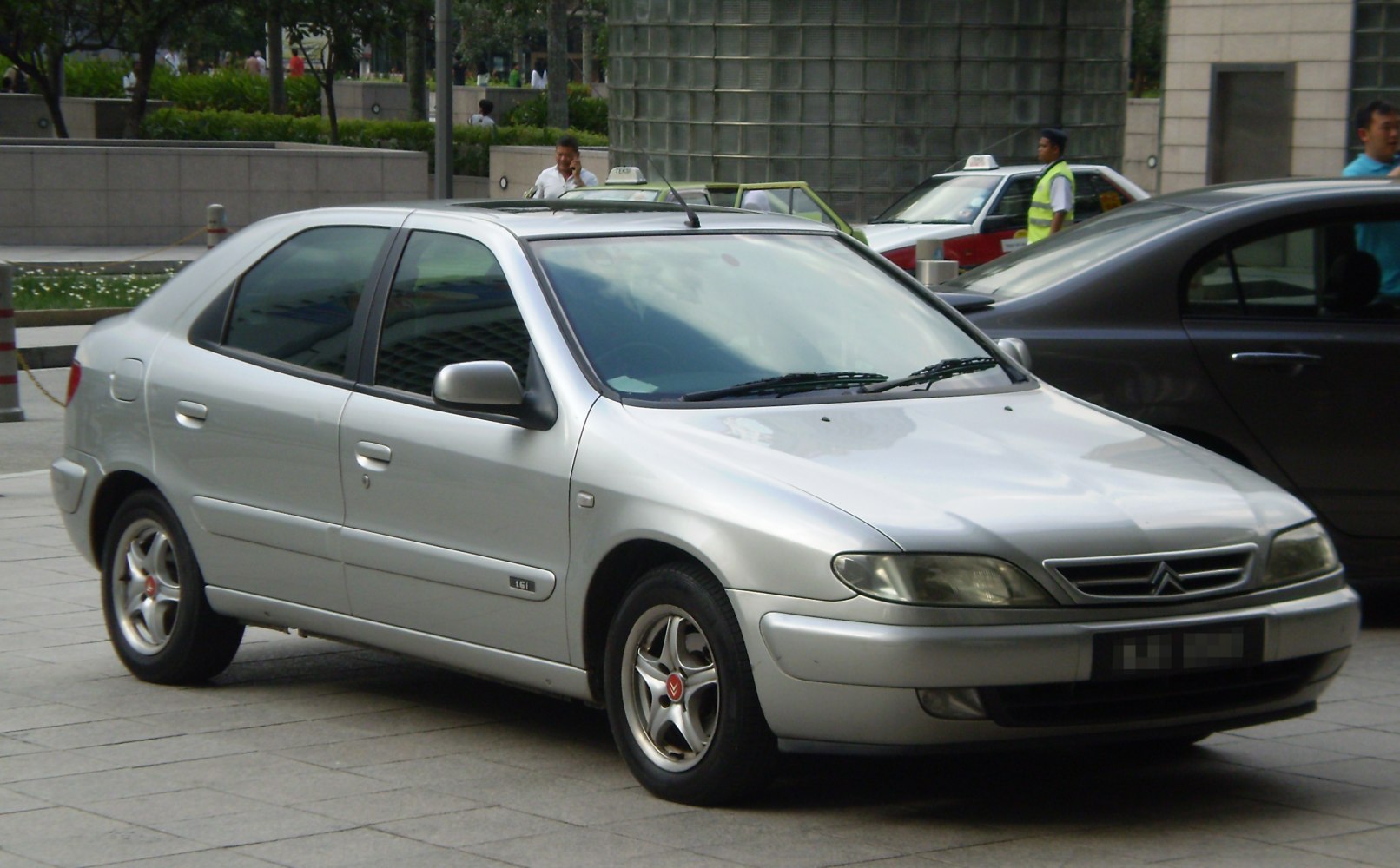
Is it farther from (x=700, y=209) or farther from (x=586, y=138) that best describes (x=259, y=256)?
(x=586, y=138)

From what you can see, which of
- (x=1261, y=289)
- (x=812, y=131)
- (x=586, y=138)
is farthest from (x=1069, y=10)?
(x=1261, y=289)

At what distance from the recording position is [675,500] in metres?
4.97

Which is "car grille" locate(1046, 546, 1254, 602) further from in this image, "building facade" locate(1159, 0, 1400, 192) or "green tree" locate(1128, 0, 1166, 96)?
"green tree" locate(1128, 0, 1166, 96)

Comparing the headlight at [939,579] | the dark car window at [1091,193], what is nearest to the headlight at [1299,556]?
the headlight at [939,579]

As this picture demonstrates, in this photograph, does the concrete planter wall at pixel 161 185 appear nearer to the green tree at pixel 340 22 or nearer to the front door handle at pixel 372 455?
the green tree at pixel 340 22

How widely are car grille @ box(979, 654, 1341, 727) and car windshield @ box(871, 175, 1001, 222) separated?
14.9m

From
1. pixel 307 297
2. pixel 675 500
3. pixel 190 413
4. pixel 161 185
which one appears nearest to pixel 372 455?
pixel 307 297

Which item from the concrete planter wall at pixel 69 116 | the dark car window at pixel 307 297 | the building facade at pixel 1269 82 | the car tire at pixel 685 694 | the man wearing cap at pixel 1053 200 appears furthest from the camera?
the concrete planter wall at pixel 69 116

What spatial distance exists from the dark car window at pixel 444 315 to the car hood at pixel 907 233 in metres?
13.0

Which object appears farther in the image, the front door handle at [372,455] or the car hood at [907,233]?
the car hood at [907,233]

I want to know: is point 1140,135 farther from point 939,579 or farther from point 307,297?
point 939,579

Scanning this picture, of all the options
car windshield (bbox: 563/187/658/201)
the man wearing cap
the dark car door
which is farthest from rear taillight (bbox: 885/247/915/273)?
the dark car door

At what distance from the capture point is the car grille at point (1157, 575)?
15.4ft

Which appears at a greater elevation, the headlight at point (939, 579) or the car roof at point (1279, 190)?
the car roof at point (1279, 190)
